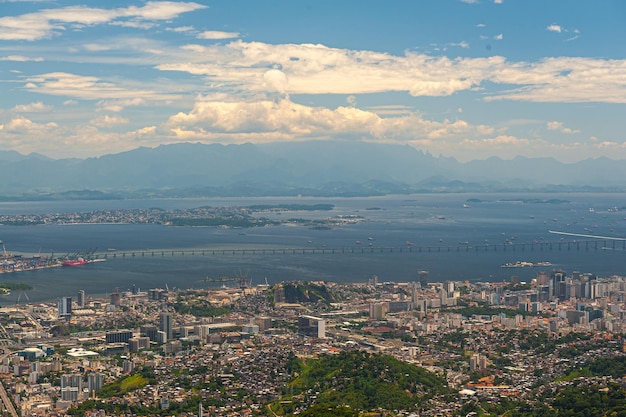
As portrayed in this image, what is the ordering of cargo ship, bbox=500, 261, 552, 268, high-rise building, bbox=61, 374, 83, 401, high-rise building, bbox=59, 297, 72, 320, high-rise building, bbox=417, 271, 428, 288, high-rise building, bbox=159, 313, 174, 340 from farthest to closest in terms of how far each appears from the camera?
cargo ship, bbox=500, 261, 552, 268 → high-rise building, bbox=417, 271, 428, 288 → high-rise building, bbox=59, 297, 72, 320 → high-rise building, bbox=159, 313, 174, 340 → high-rise building, bbox=61, 374, 83, 401

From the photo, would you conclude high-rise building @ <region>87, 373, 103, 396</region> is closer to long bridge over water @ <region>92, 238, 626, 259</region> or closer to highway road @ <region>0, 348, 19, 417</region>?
highway road @ <region>0, 348, 19, 417</region>

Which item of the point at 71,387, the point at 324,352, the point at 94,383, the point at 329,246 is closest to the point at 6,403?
the point at 71,387

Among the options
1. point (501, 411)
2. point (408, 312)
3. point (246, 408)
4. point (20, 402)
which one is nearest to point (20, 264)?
point (408, 312)

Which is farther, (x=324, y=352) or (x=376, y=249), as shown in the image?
(x=376, y=249)

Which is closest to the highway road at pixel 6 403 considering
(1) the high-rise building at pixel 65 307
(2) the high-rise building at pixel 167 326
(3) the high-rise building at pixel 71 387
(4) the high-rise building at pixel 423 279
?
(3) the high-rise building at pixel 71 387

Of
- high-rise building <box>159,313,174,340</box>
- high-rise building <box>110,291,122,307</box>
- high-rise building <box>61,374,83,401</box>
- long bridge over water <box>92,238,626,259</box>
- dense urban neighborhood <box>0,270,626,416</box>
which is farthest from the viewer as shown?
long bridge over water <box>92,238,626,259</box>

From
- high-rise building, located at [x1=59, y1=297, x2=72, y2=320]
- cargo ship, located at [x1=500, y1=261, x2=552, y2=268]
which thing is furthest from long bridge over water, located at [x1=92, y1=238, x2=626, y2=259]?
high-rise building, located at [x1=59, y1=297, x2=72, y2=320]

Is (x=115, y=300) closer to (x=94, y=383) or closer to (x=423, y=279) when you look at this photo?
(x=94, y=383)

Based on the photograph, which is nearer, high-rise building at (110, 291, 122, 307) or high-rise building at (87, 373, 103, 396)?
high-rise building at (87, 373, 103, 396)

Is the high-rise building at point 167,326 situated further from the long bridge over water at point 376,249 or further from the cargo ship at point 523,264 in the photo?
the long bridge over water at point 376,249
